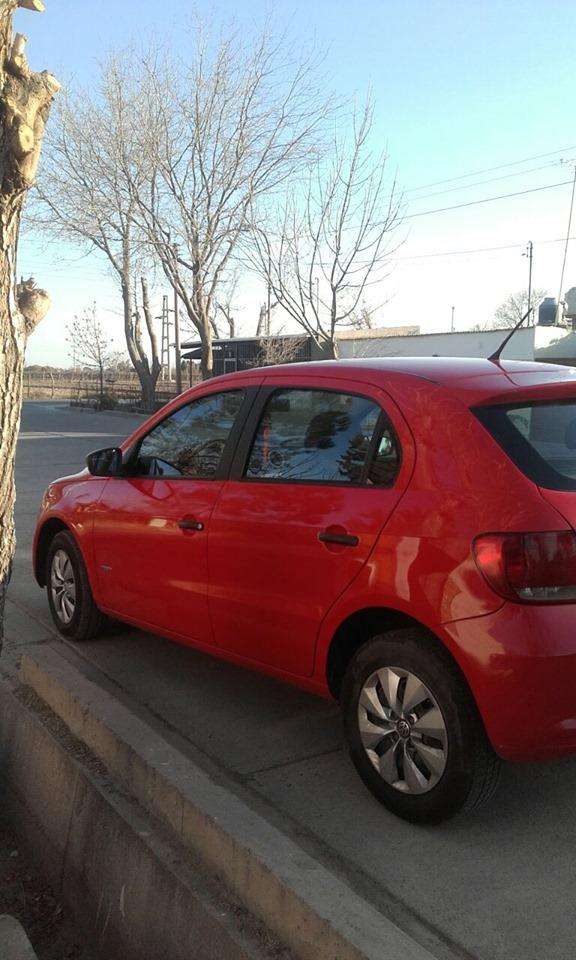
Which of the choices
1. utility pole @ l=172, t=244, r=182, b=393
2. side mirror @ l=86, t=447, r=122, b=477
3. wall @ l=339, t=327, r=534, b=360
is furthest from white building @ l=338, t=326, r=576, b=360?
side mirror @ l=86, t=447, r=122, b=477

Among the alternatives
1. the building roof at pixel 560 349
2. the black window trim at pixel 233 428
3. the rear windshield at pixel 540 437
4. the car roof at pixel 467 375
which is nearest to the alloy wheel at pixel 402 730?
the rear windshield at pixel 540 437

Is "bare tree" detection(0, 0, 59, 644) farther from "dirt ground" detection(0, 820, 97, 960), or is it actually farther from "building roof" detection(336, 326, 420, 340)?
"building roof" detection(336, 326, 420, 340)

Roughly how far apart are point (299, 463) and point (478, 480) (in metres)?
0.93

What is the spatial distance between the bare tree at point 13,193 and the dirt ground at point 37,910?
1.50 meters

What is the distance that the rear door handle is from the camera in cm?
324

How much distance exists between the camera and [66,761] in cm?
377

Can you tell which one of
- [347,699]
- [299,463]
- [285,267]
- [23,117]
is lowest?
[347,699]

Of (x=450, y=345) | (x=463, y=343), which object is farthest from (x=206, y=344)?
(x=463, y=343)

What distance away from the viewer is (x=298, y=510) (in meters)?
3.51

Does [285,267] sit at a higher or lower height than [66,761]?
higher

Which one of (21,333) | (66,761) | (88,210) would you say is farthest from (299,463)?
(88,210)

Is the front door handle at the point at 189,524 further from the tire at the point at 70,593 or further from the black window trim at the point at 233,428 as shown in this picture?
the tire at the point at 70,593

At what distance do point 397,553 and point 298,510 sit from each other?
573 millimetres

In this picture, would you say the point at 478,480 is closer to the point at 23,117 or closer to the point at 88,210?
the point at 23,117
